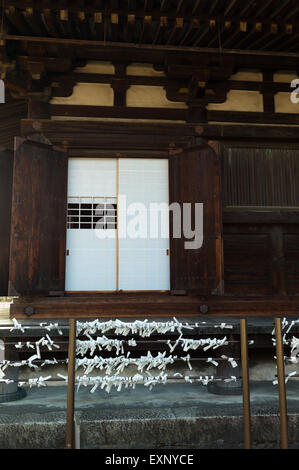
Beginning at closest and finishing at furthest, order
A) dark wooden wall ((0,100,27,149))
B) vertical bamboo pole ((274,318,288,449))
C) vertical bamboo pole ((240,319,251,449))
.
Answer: vertical bamboo pole ((274,318,288,449))
vertical bamboo pole ((240,319,251,449))
dark wooden wall ((0,100,27,149))

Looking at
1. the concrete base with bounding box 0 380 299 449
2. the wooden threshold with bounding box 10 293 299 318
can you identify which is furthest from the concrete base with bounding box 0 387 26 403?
the wooden threshold with bounding box 10 293 299 318

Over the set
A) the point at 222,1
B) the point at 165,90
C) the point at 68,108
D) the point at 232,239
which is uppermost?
the point at 222,1

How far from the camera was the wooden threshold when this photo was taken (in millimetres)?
5371

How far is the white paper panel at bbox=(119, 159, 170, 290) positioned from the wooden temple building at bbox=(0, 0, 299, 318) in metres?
0.02

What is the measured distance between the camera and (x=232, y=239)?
234 inches

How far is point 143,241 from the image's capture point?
5895mm

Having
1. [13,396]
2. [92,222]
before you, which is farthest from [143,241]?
[13,396]

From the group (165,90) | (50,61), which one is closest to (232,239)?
(165,90)

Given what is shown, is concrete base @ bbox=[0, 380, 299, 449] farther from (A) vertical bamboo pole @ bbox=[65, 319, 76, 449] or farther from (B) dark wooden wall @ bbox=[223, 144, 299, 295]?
(B) dark wooden wall @ bbox=[223, 144, 299, 295]

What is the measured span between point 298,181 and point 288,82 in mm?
1618

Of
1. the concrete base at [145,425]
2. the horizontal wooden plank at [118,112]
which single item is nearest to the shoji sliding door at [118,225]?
the horizontal wooden plank at [118,112]

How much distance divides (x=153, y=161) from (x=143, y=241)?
1.22 meters
